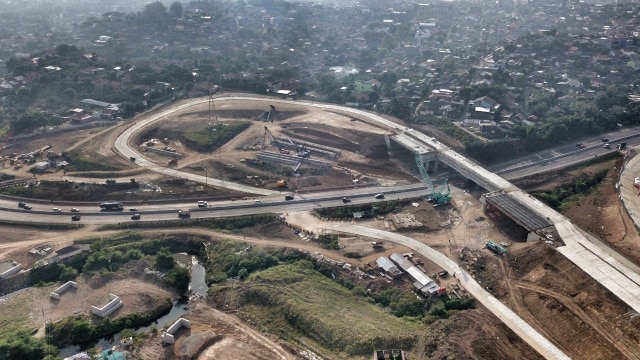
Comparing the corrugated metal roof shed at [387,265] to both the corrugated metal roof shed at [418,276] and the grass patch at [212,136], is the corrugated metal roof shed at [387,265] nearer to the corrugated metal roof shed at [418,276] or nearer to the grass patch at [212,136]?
the corrugated metal roof shed at [418,276]

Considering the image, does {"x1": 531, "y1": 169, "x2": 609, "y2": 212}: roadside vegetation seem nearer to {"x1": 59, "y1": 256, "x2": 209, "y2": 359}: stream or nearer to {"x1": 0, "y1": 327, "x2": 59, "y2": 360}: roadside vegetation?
{"x1": 59, "y1": 256, "x2": 209, "y2": 359}: stream

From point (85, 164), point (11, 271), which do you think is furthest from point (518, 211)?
point (85, 164)

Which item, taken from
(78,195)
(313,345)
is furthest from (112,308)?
(78,195)

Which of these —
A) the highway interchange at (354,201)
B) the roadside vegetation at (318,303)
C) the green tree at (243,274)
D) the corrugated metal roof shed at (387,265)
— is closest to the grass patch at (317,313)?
the roadside vegetation at (318,303)

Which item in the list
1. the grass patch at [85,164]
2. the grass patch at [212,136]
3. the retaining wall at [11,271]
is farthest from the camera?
the grass patch at [212,136]

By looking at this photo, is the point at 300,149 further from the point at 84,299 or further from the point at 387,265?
the point at 84,299
